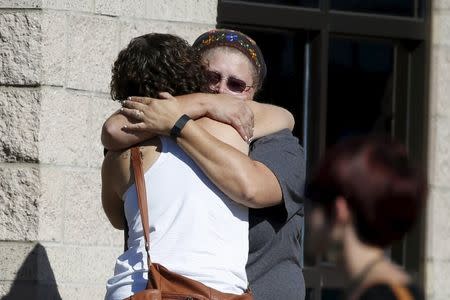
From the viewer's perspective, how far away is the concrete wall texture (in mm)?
5617

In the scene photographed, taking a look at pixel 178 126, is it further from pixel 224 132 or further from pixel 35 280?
pixel 35 280

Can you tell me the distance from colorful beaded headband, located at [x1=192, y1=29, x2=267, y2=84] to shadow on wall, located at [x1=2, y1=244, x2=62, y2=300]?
1553 mm

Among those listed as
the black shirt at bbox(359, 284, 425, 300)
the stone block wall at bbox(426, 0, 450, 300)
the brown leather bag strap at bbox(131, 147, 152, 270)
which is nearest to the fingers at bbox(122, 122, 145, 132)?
the brown leather bag strap at bbox(131, 147, 152, 270)

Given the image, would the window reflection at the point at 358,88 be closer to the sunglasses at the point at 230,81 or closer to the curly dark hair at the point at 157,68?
the sunglasses at the point at 230,81

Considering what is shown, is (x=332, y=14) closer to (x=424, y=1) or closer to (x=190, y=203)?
(x=424, y=1)

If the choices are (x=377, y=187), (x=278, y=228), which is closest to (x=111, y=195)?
(x=278, y=228)

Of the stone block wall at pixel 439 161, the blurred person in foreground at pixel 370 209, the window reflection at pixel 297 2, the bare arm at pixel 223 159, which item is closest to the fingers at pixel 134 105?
the bare arm at pixel 223 159

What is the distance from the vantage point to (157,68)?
4004 millimetres

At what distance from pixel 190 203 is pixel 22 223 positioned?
1941 mm

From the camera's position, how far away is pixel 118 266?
3.97 metres

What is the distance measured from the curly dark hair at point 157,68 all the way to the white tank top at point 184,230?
0.20 m

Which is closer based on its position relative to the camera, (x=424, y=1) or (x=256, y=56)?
(x=256, y=56)

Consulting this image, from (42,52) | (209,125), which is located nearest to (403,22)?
(42,52)

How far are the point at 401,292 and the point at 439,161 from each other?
4331 mm
